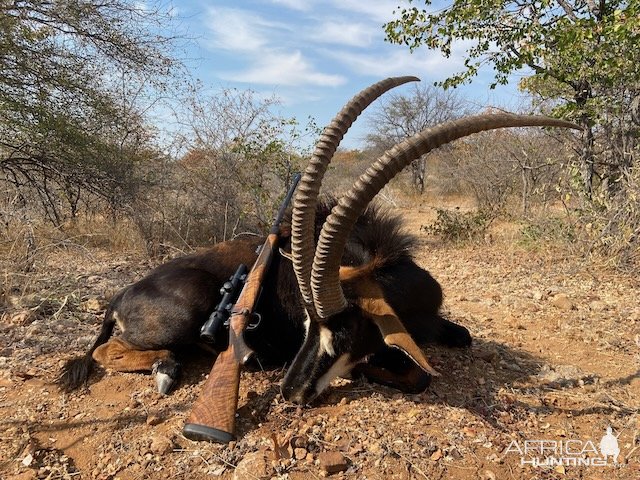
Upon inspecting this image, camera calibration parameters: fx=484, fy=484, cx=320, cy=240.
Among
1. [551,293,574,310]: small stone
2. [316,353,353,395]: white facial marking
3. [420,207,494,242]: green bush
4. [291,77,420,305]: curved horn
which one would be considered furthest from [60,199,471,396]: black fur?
[420,207,494,242]: green bush

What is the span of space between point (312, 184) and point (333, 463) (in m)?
1.55

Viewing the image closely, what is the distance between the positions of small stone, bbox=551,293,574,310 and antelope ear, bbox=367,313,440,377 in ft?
10.1

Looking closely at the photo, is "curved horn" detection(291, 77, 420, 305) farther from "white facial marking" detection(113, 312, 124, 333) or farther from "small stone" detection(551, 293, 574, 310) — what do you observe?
"small stone" detection(551, 293, 574, 310)

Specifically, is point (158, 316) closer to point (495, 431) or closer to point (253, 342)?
point (253, 342)

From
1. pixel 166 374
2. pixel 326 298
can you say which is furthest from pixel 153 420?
pixel 326 298

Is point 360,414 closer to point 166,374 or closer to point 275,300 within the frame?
point 275,300

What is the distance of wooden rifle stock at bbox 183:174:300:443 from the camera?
2.76m

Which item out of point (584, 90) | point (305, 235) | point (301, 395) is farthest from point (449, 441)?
point (584, 90)

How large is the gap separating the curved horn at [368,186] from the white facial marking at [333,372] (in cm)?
36

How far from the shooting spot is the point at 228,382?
9.84ft

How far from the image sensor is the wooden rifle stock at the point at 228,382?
2760 millimetres

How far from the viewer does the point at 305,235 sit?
2977 mm

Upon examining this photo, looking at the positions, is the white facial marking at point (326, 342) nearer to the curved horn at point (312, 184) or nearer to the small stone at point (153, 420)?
the curved horn at point (312, 184)

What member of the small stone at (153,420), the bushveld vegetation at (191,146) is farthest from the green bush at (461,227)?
the small stone at (153,420)
